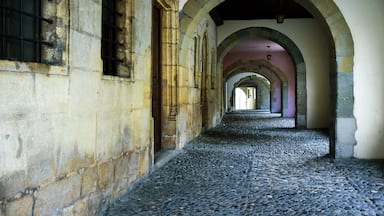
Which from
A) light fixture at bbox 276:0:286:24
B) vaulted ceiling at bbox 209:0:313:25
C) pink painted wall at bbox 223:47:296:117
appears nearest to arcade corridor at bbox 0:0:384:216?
vaulted ceiling at bbox 209:0:313:25

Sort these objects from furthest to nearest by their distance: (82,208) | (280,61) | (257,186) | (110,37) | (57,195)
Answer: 1. (280,61)
2. (257,186)
3. (110,37)
4. (82,208)
5. (57,195)

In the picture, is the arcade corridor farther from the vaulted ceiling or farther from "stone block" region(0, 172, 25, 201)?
the vaulted ceiling

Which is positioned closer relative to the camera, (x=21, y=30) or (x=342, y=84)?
(x=21, y=30)

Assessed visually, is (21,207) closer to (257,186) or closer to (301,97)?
(257,186)

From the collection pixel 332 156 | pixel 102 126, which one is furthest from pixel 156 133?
pixel 102 126

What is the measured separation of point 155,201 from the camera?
327cm

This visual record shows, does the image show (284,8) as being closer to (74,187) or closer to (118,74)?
(118,74)

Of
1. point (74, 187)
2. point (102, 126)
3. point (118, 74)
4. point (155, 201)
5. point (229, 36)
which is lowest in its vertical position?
point (155, 201)

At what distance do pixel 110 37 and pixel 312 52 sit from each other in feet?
25.0

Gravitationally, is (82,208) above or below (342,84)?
below

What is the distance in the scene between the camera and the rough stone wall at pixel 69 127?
1922mm

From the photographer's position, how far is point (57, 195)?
2.31 meters

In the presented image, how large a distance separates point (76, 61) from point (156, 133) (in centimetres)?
338

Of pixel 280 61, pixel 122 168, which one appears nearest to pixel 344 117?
pixel 122 168
